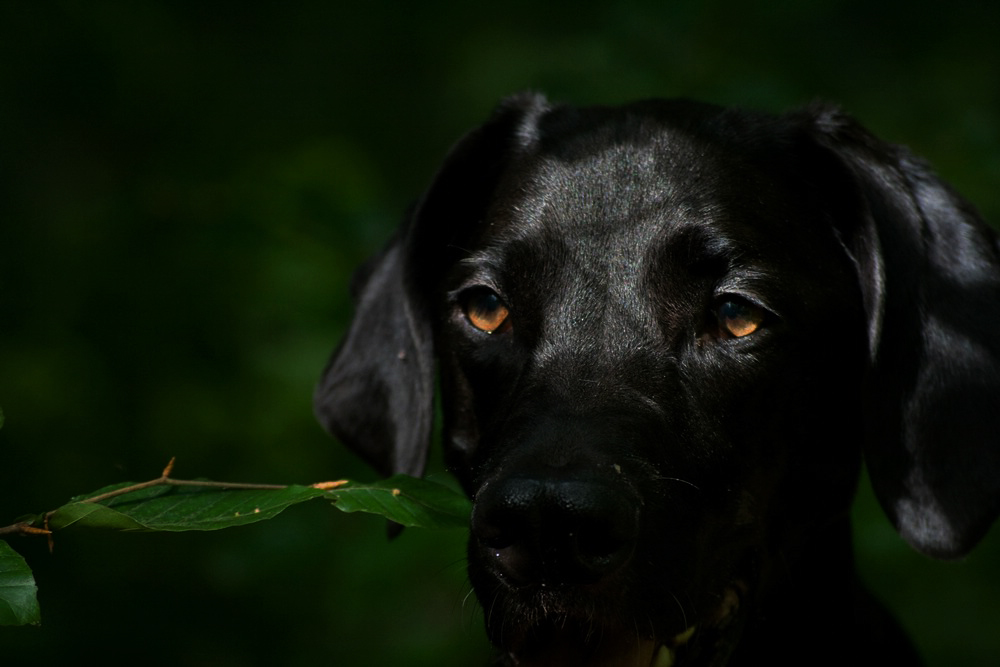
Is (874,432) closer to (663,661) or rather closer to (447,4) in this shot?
(663,661)

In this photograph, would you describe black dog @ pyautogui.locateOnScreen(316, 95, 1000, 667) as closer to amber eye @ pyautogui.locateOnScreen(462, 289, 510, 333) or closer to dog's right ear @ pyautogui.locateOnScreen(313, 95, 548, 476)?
amber eye @ pyautogui.locateOnScreen(462, 289, 510, 333)

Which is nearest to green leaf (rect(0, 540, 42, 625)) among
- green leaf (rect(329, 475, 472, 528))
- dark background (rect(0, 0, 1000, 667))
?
green leaf (rect(329, 475, 472, 528))

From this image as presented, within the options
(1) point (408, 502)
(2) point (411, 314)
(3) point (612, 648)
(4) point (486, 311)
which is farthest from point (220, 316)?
(3) point (612, 648)

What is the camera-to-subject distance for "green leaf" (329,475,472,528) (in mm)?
2059

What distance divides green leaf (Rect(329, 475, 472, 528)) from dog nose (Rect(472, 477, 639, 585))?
0.14m

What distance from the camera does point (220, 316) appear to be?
4746mm

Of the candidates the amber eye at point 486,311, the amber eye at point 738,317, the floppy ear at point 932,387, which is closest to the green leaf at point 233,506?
the amber eye at point 486,311

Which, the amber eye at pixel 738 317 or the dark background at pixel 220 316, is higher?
the amber eye at pixel 738 317

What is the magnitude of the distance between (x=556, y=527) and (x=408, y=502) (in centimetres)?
37

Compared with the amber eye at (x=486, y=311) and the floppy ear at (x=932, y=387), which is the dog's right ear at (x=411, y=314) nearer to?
the amber eye at (x=486, y=311)

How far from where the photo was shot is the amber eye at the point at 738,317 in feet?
8.23

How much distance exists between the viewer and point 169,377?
4.71 meters

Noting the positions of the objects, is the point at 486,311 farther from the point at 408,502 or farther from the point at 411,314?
the point at 408,502

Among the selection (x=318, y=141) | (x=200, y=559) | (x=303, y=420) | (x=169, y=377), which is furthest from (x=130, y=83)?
(x=200, y=559)
